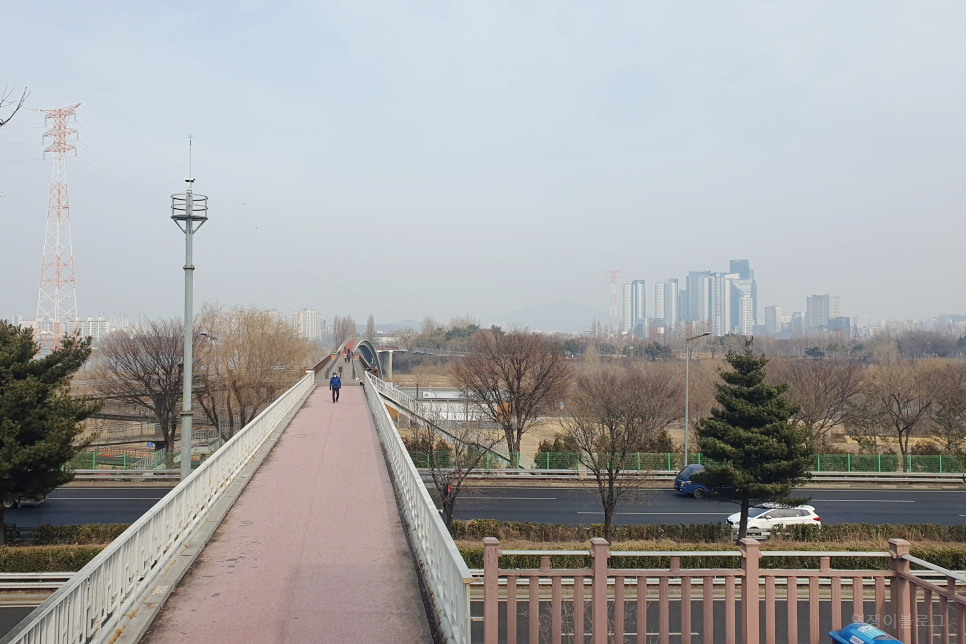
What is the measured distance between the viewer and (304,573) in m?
7.29

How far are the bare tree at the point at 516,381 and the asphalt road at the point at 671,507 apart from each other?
7595 mm

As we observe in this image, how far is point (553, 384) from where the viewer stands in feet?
119

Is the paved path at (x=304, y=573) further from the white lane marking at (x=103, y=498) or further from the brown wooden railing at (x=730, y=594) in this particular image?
the white lane marking at (x=103, y=498)

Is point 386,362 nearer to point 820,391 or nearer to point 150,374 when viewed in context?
point 150,374

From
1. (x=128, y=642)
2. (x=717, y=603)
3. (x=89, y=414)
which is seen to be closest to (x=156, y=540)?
(x=128, y=642)

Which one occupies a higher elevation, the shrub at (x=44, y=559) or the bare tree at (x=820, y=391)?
the bare tree at (x=820, y=391)

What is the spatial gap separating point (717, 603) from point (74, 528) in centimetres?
1577

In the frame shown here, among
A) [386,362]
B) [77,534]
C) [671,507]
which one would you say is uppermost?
[386,362]

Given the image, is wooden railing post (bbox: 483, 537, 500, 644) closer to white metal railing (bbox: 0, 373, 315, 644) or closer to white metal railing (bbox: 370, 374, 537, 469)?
white metal railing (bbox: 0, 373, 315, 644)

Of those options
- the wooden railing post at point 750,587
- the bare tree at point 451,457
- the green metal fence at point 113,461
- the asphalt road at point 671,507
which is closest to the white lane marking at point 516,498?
the asphalt road at point 671,507

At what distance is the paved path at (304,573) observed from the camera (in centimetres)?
588

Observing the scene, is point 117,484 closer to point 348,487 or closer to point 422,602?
point 348,487

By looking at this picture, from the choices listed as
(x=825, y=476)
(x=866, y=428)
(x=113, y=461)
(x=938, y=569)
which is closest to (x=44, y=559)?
(x=938, y=569)

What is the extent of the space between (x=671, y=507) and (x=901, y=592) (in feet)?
61.2
